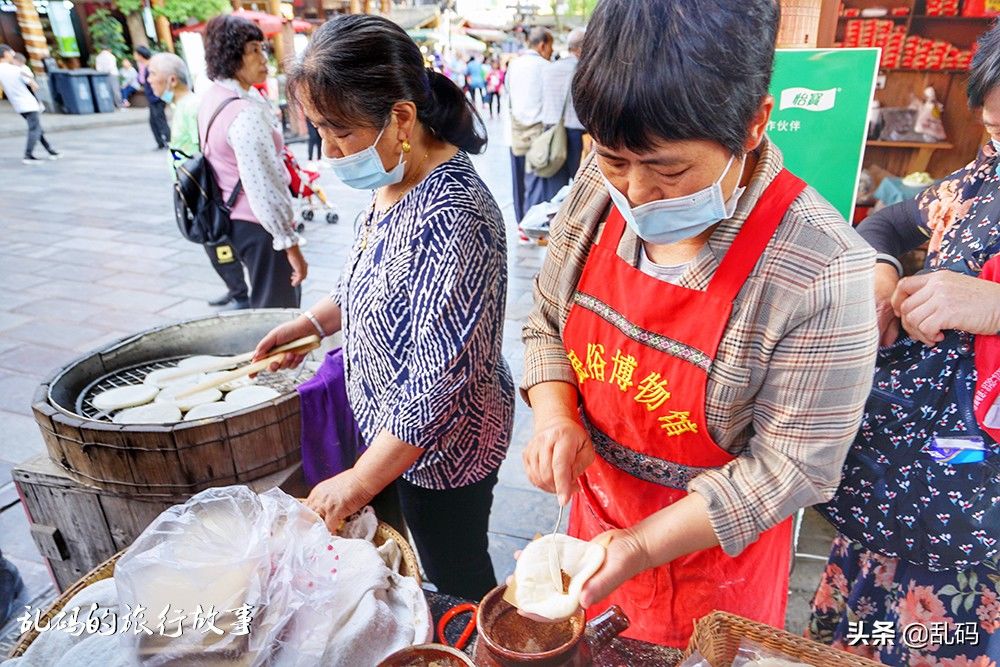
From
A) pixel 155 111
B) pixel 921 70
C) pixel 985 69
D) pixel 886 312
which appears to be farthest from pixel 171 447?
pixel 155 111

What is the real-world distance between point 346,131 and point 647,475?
102 cm

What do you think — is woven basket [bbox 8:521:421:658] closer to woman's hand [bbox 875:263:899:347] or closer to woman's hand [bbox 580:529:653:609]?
woman's hand [bbox 580:529:653:609]

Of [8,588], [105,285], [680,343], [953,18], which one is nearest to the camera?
[680,343]

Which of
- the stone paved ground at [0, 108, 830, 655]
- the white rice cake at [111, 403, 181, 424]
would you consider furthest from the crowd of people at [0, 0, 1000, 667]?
the stone paved ground at [0, 108, 830, 655]

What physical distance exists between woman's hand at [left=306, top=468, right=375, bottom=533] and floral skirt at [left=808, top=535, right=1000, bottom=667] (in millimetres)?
1214

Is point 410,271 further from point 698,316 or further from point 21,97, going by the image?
point 21,97

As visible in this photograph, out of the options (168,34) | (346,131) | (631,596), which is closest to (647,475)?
(631,596)

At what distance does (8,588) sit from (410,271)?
2.12 meters

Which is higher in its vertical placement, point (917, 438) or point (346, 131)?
point (346, 131)

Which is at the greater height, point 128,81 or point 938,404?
point 938,404

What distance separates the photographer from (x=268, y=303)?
12.0ft

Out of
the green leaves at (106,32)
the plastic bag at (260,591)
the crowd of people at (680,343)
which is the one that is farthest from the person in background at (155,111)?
the plastic bag at (260,591)

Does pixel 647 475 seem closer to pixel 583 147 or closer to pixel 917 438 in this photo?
pixel 917 438

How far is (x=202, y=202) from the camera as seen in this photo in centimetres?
350
